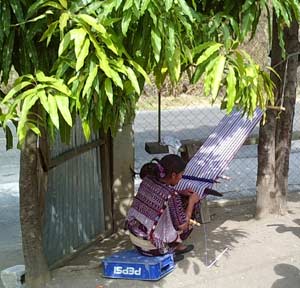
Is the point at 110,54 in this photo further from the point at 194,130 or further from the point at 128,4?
the point at 194,130

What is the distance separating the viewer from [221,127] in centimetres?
518

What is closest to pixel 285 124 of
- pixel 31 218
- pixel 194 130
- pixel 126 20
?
pixel 31 218

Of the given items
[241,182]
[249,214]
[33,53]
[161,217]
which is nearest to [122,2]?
[33,53]

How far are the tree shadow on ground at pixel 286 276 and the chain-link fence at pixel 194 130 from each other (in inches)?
68.6

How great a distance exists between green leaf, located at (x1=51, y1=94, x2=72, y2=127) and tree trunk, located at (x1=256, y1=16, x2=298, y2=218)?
3.00 metres

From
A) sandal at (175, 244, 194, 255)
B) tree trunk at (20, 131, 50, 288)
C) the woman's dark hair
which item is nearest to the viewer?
tree trunk at (20, 131, 50, 288)

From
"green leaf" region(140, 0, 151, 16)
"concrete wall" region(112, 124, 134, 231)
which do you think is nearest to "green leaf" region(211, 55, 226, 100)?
"green leaf" region(140, 0, 151, 16)

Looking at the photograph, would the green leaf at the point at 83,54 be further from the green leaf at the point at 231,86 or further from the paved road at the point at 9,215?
the paved road at the point at 9,215

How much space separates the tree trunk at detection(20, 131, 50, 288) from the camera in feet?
11.7

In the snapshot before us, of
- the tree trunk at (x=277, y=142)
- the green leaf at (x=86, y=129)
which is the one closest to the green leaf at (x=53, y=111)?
the green leaf at (x=86, y=129)

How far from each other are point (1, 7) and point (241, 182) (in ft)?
17.1

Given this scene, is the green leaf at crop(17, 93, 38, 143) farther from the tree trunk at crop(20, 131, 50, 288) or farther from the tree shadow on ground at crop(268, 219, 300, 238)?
the tree shadow on ground at crop(268, 219, 300, 238)

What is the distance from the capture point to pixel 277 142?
5.21 metres

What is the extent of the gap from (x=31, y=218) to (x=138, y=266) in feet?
2.65
